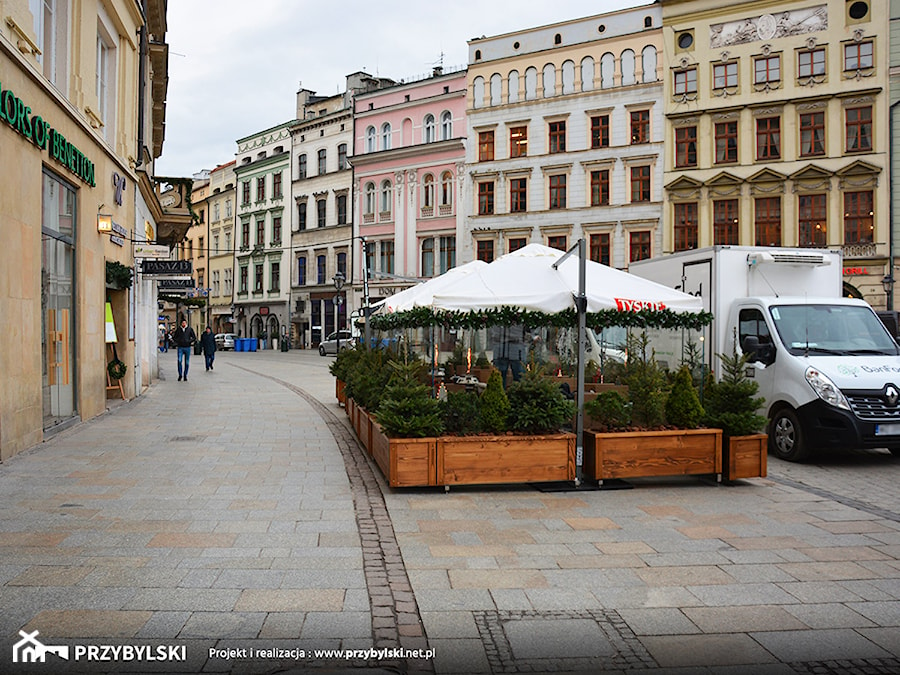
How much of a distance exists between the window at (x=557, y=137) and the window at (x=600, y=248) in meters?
4.99

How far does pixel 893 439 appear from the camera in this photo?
985cm

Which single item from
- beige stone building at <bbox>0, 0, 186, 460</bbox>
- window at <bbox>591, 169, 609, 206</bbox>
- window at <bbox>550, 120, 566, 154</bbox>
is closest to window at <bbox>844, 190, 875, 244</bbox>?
window at <bbox>591, 169, 609, 206</bbox>

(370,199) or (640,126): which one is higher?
(640,126)

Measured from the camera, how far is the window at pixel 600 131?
38906 millimetres

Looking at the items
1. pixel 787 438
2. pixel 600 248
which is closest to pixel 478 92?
pixel 600 248

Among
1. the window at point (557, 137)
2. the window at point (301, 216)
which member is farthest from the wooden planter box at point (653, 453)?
the window at point (301, 216)

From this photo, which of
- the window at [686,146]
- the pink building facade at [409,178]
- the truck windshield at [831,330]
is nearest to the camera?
the truck windshield at [831,330]

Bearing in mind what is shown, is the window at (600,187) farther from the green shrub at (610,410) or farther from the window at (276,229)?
the green shrub at (610,410)

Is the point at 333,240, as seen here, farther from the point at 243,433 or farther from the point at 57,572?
the point at 57,572

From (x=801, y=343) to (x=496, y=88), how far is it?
33401 mm

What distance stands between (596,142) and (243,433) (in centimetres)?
3105

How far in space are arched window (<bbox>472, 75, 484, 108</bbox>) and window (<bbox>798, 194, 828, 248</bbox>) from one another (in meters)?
17.2

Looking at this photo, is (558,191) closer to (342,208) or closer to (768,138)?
(768,138)

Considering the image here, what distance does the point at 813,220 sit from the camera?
34188 millimetres
